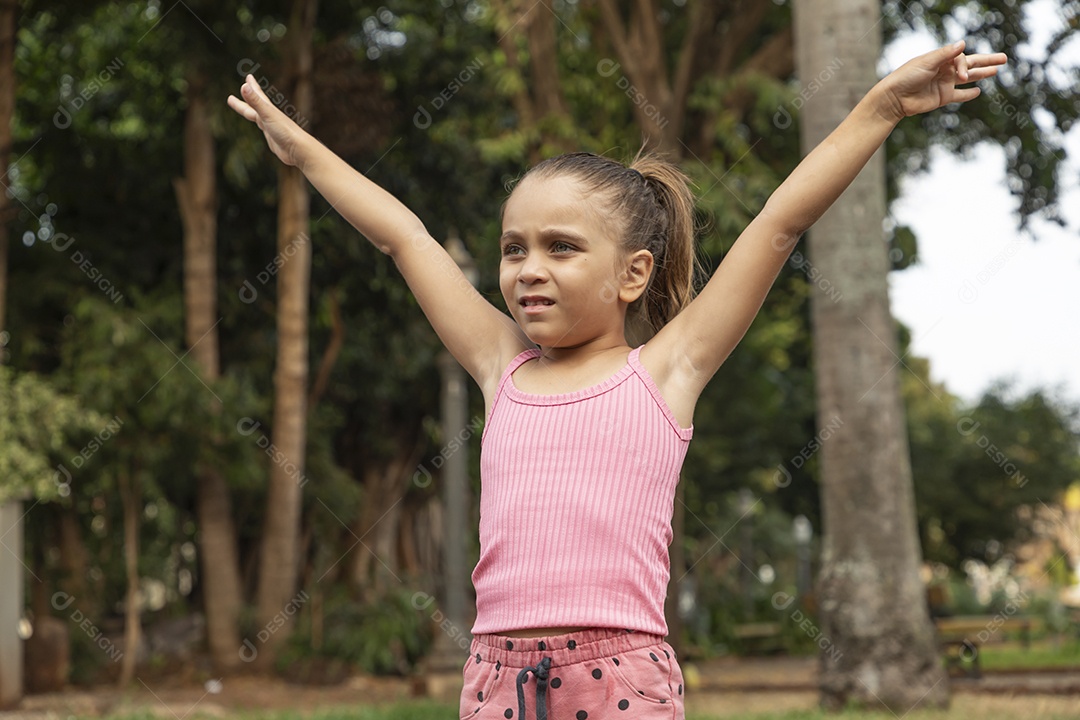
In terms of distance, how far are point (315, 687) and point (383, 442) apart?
18.2 ft

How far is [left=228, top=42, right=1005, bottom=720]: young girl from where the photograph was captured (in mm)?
1835

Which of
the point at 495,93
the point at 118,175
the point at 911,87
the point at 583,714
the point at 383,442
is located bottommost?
the point at 583,714

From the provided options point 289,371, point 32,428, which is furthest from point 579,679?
point 289,371

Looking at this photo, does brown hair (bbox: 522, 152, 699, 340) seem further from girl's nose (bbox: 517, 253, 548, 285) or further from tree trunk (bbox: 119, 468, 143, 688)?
tree trunk (bbox: 119, 468, 143, 688)

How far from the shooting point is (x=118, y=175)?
43.5 feet

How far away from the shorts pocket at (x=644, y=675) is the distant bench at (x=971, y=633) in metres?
8.44

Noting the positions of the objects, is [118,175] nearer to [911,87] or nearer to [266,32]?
[266,32]

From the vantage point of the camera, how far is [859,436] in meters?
7.82

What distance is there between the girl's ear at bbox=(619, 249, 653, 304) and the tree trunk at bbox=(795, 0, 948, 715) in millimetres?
5696

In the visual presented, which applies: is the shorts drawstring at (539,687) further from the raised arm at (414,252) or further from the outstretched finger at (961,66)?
the outstretched finger at (961,66)

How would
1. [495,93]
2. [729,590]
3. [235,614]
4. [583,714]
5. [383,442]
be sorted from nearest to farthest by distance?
[583,714] → [235,614] → [495,93] → [383,442] → [729,590]

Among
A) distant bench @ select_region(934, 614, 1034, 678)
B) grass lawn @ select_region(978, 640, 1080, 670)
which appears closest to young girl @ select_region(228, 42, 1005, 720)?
distant bench @ select_region(934, 614, 1034, 678)

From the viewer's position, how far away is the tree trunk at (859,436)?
7523mm

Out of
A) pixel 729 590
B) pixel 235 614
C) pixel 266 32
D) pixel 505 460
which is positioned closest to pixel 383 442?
pixel 235 614
